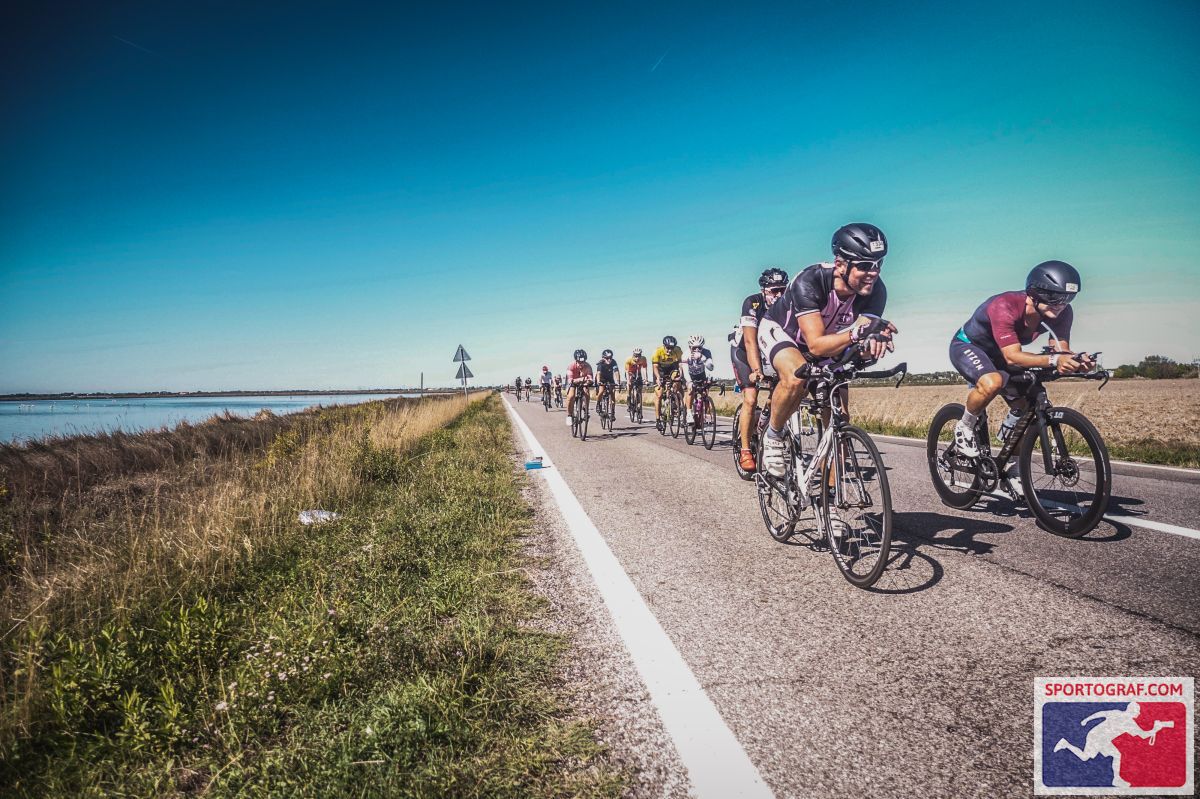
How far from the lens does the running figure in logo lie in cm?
168

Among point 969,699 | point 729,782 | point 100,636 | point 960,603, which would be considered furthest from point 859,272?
point 100,636

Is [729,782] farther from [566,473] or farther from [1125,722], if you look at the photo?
[566,473]

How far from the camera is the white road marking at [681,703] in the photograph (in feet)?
5.20

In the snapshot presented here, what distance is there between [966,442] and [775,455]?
1815mm

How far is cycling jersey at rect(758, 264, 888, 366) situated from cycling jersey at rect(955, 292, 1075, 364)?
947mm

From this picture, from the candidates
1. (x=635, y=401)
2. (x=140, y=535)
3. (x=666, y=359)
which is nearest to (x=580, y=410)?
(x=666, y=359)

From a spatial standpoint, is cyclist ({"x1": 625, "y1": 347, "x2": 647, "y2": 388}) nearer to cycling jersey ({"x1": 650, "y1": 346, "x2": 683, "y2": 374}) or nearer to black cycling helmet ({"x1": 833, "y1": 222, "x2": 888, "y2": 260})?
cycling jersey ({"x1": 650, "y1": 346, "x2": 683, "y2": 374})

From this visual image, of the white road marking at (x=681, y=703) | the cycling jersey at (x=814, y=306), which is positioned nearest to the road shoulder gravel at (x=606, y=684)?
the white road marking at (x=681, y=703)

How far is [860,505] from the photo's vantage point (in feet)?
10.2

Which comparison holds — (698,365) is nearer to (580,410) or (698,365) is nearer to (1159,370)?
(580,410)

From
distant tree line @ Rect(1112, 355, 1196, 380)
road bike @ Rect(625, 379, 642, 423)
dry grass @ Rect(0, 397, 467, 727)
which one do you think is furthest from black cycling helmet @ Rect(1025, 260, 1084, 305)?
distant tree line @ Rect(1112, 355, 1196, 380)

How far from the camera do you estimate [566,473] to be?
25.3 feet

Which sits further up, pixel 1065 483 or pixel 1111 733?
pixel 1065 483

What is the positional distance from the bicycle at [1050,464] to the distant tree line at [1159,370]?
7268cm
